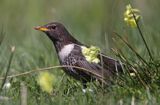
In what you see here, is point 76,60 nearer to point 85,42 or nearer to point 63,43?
point 63,43

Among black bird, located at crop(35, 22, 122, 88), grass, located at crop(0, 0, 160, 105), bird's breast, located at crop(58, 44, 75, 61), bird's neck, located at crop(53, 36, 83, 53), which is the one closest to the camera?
grass, located at crop(0, 0, 160, 105)

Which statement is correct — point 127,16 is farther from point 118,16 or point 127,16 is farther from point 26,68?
point 118,16

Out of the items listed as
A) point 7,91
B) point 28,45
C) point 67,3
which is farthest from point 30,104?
point 67,3

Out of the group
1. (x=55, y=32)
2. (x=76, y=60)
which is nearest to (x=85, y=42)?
(x=55, y=32)

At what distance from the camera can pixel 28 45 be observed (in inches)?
468

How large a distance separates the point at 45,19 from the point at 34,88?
23.1 feet

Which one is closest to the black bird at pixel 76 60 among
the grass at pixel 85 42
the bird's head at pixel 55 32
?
the bird's head at pixel 55 32

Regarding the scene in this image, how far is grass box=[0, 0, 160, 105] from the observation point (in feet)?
24.5

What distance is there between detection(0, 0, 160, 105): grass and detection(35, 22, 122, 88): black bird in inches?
4.8

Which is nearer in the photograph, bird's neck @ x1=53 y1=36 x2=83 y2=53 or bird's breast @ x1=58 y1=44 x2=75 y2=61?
bird's breast @ x1=58 y1=44 x2=75 y2=61

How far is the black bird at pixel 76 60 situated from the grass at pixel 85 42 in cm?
12

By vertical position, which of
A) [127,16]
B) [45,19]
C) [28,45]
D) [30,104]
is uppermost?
[45,19]

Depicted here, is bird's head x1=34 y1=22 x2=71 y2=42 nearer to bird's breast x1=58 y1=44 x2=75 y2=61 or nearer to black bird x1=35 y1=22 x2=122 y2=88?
black bird x1=35 y1=22 x2=122 y2=88

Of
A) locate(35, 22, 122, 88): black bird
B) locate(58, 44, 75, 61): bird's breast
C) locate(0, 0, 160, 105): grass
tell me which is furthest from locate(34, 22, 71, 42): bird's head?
locate(0, 0, 160, 105): grass
